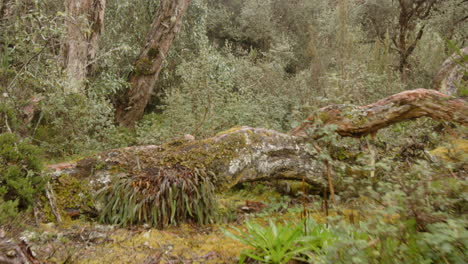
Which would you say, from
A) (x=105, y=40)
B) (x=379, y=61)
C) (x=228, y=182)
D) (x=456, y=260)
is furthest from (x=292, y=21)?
(x=456, y=260)

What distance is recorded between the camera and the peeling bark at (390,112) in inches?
207

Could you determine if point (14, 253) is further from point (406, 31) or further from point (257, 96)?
point (406, 31)

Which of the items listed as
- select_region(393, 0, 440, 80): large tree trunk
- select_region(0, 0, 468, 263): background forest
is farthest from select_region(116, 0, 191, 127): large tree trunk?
select_region(393, 0, 440, 80): large tree trunk

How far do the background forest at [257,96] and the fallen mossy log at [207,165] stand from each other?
1.62 feet

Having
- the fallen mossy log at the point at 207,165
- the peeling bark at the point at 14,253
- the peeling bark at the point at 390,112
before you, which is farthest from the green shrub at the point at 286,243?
the peeling bark at the point at 390,112

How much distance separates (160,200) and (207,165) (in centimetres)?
97

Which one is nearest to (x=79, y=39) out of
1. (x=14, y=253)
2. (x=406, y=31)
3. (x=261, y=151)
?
(x=261, y=151)

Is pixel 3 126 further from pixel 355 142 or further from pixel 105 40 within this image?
pixel 105 40

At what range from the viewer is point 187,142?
5.69 metres

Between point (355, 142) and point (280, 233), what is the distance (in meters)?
3.66

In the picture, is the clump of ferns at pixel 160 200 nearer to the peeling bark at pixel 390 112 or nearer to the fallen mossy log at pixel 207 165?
the fallen mossy log at pixel 207 165

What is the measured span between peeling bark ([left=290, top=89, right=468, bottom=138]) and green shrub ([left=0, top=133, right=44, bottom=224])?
3.61 metres

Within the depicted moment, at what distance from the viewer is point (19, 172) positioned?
4109 millimetres

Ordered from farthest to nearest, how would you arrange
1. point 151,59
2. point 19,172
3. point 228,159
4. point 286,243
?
point 151,59 < point 228,159 < point 19,172 < point 286,243
